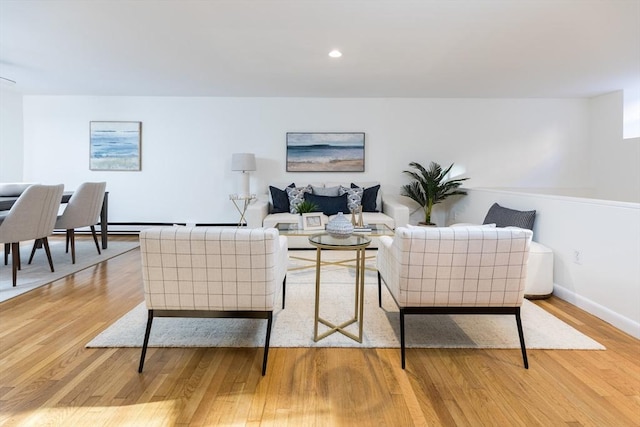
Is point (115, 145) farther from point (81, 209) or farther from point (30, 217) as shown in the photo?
point (30, 217)

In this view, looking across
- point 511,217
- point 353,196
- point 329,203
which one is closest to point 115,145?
point 329,203

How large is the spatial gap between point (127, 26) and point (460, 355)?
355cm

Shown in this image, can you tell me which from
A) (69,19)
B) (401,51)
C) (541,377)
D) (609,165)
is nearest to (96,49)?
(69,19)

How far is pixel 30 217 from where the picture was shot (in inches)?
122

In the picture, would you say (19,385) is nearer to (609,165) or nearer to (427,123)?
(427,123)

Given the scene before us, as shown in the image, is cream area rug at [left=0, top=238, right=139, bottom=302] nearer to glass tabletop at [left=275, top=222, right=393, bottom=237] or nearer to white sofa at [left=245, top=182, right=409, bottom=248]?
white sofa at [left=245, top=182, right=409, bottom=248]

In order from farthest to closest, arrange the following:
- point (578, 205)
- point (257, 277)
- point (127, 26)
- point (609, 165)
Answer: point (609, 165)
point (127, 26)
point (578, 205)
point (257, 277)

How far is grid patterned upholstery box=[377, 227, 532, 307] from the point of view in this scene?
5.60ft

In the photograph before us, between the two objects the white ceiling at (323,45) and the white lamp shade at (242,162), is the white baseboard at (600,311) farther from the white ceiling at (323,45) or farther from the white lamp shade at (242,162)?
the white lamp shade at (242,162)

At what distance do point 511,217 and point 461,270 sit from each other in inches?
78.6

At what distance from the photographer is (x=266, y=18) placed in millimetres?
2670

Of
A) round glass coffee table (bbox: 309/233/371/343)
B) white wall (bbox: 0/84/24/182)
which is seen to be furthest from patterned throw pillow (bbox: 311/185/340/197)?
white wall (bbox: 0/84/24/182)

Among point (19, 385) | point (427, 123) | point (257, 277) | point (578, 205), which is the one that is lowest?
point (19, 385)

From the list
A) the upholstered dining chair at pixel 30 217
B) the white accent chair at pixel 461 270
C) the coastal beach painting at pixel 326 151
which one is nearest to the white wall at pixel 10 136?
the upholstered dining chair at pixel 30 217
